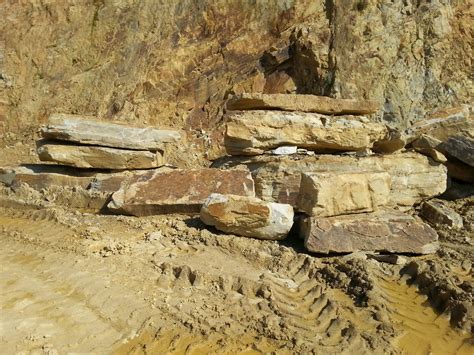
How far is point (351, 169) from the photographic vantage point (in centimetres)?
573

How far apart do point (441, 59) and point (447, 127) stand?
4165 mm

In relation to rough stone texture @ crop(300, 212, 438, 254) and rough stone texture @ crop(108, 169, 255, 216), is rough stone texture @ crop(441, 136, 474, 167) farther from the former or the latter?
rough stone texture @ crop(108, 169, 255, 216)

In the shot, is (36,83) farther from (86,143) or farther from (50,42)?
(86,143)

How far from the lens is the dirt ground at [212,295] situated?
9.52 ft

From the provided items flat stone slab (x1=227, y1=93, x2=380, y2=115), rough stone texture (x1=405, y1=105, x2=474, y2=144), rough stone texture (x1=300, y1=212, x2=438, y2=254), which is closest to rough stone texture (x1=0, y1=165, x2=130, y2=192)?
flat stone slab (x1=227, y1=93, x2=380, y2=115)

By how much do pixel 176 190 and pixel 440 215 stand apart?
11.5ft

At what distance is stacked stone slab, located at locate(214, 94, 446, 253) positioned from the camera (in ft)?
16.3

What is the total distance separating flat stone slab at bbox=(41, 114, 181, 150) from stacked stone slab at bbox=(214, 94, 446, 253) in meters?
1.24

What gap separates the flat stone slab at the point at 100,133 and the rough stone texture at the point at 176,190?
90 cm

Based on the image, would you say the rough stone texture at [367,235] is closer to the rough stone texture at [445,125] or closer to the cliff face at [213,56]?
the rough stone texture at [445,125]

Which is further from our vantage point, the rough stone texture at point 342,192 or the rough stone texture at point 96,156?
the rough stone texture at point 96,156

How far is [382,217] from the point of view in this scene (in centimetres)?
488

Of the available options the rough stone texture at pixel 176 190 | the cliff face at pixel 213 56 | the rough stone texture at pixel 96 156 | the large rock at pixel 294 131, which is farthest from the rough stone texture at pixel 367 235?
Result: the cliff face at pixel 213 56

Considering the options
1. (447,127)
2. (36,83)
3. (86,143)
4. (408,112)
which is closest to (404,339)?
(447,127)
